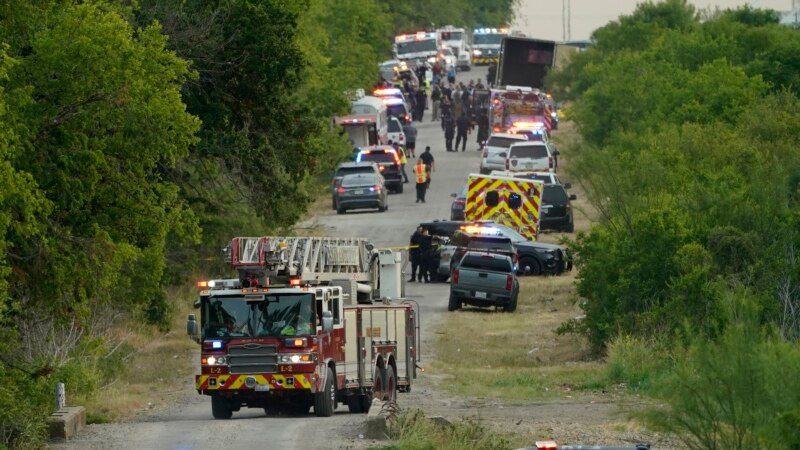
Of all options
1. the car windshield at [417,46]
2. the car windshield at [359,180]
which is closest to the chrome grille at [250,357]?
the car windshield at [359,180]

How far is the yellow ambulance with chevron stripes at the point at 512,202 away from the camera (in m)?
49.3

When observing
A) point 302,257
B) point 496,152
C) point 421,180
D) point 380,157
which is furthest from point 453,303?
point 496,152

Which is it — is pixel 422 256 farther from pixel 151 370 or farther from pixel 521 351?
pixel 151 370

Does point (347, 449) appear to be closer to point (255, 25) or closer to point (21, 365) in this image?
point (21, 365)

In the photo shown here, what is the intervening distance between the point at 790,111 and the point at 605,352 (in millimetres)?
21423

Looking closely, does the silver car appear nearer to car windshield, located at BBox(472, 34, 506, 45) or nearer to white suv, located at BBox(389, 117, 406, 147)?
white suv, located at BBox(389, 117, 406, 147)

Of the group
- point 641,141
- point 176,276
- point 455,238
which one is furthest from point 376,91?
point 176,276

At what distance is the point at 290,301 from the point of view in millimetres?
23203

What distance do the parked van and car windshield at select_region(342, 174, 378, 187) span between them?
39.3ft

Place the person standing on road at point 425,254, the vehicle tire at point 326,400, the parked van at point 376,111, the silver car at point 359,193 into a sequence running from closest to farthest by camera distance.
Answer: the vehicle tire at point 326,400 < the person standing on road at point 425,254 < the silver car at point 359,193 < the parked van at point 376,111

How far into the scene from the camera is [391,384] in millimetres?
25688

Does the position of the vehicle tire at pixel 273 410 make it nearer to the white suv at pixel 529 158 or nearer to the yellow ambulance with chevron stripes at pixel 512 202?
the yellow ambulance with chevron stripes at pixel 512 202

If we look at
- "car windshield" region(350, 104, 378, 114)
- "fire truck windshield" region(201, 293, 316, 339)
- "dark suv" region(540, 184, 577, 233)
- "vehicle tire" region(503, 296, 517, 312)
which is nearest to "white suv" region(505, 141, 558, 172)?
"dark suv" region(540, 184, 577, 233)

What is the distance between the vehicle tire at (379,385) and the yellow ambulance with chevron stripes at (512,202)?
24.3 metres
